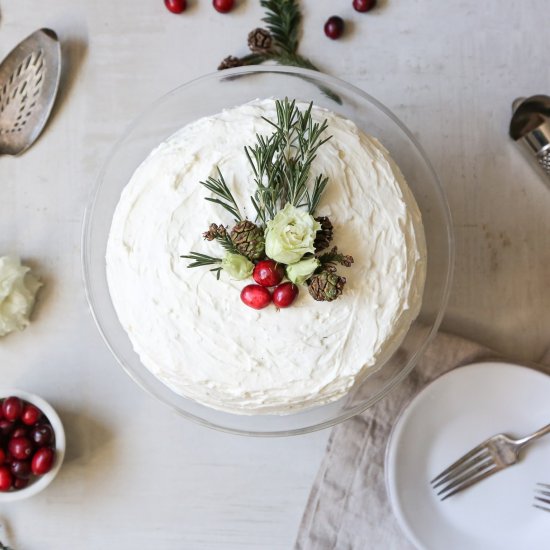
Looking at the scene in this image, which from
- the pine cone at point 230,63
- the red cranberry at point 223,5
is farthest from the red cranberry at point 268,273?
the red cranberry at point 223,5

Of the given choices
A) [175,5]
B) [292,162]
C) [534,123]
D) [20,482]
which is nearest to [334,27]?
[175,5]

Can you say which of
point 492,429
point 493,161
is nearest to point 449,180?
point 493,161

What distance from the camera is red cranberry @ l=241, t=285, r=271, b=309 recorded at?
1.02 meters

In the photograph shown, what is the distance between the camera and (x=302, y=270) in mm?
970

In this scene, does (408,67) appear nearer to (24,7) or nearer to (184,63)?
(184,63)

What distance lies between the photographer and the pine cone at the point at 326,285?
980mm

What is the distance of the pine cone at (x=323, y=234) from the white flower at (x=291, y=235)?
6 cm

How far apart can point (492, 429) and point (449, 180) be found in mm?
530

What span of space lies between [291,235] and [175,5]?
82 cm

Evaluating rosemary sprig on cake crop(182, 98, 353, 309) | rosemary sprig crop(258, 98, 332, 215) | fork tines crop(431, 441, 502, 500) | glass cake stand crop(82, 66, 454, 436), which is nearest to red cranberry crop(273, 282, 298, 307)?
rosemary sprig on cake crop(182, 98, 353, 309)

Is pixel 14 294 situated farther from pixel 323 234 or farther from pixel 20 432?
pixel 323 234

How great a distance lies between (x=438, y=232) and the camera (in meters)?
1.35

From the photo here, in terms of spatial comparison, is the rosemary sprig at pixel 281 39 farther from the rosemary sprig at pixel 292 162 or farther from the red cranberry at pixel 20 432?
the red cranberry at pixel 20 432

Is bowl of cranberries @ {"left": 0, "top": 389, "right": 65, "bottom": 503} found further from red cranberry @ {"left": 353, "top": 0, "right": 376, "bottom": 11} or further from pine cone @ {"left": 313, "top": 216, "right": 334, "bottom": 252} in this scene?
red cranberry @ {"left": 353, "top": 0, "right": 376, "bottom": 11}
